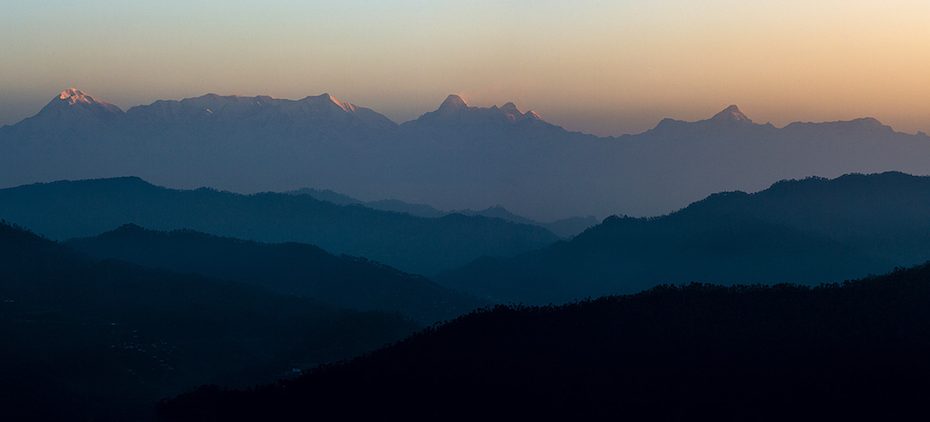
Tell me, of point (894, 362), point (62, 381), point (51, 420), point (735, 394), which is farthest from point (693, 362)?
point (62, 381)

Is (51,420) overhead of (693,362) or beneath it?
beneath

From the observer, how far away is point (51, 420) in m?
168

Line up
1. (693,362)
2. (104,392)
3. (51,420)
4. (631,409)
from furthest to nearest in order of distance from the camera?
1. (104,392)
2. (51,420)
3. (693,362)
4. (631,409)

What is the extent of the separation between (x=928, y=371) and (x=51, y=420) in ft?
411

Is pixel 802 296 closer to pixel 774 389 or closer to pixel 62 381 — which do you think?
pixel 774 389

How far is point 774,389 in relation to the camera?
118 m

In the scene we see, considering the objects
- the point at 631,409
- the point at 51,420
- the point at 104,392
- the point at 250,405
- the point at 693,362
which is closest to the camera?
the point at 631,409

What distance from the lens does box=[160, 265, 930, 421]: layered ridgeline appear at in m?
117

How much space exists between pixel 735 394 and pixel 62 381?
410 feet

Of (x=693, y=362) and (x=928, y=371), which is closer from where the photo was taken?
(x=928, y=371)

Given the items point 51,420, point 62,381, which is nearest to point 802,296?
point 51,420

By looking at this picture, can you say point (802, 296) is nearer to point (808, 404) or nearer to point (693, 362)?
point (693, 362)

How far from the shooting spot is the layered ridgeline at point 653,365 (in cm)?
11719

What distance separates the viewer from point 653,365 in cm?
13288
